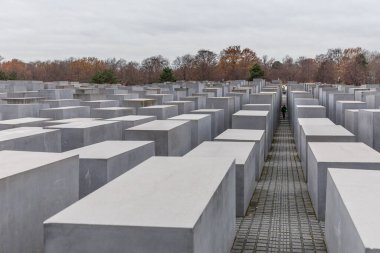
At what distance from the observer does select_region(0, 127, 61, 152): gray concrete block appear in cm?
798

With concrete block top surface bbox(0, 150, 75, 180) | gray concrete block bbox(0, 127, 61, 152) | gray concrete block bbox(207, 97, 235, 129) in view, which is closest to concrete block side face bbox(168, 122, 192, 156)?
gray concrete block bbox(0, 127, 61, 152)

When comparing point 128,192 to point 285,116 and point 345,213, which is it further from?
point 285,116

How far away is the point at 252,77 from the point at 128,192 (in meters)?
58.3

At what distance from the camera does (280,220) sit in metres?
7.47

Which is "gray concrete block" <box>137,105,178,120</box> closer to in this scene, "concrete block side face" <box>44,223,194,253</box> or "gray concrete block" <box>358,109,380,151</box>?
"gray concrete block" <box>358,109,380,151</box>

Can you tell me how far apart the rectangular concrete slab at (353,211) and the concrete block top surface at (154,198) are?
1.15 m

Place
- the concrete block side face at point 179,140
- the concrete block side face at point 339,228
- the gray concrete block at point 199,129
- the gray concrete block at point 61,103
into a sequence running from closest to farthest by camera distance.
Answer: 1. the concrete block side face at point 339,228
2. the concrete block side face at point 179,140
3. the gray concrete block at point 199,129
4. the gray concrete block at point 61,103

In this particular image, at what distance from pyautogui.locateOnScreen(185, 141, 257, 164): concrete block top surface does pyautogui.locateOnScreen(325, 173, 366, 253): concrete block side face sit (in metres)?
2.14

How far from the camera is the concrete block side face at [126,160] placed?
6895 millimetres

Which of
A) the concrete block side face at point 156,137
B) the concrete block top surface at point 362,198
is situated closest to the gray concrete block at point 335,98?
the concrete block side face at point 156,137

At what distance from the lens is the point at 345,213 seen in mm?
4156

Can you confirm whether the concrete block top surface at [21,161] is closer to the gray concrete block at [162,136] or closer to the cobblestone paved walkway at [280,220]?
the cobblestone paved walkway at [280,220]

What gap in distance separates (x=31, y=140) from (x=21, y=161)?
277 cm

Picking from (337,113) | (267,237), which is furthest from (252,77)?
(267,237)
